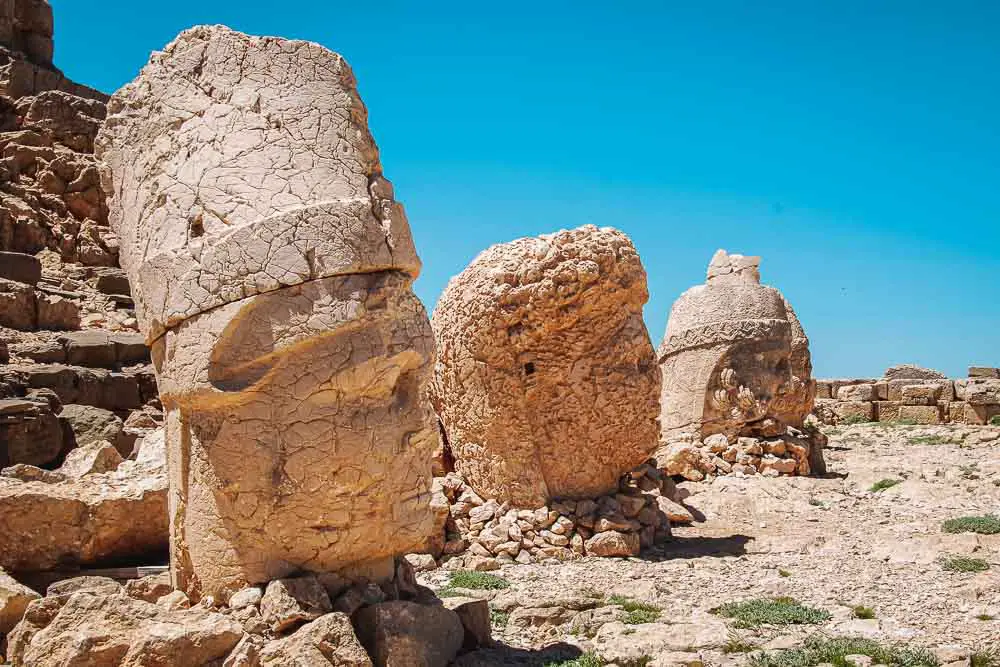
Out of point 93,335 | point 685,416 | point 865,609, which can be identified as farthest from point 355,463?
point 685,416

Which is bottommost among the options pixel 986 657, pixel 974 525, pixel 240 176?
pixel 986 657

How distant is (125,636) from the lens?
319 centimetres

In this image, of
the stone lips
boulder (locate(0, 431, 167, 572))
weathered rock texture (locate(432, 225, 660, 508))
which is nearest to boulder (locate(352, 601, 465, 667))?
the stone lips

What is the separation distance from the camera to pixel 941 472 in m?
10.1

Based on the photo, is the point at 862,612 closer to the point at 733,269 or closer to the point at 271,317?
the point at 271,317

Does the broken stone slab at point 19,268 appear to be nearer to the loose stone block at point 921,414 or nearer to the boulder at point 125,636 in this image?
the boulder at point 125,636

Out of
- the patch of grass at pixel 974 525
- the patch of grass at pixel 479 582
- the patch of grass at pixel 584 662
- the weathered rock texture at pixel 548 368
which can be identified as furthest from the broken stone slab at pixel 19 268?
the patch of grass at pixel 974 525

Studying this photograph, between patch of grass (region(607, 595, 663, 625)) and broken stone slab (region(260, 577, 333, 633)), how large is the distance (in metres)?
1.94

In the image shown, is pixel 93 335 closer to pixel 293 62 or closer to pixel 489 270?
pixel 489 270

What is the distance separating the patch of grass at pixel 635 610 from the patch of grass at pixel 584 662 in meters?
0.77

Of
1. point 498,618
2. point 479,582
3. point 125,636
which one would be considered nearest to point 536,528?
point 479,582

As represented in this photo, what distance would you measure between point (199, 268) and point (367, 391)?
787 millimetres

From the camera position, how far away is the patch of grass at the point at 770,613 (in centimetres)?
466

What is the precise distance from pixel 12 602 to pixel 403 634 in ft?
5.28
